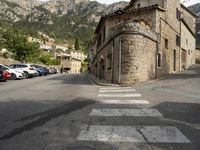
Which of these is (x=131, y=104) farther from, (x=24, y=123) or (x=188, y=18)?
(x=188, y=18)

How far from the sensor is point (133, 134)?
680 cm

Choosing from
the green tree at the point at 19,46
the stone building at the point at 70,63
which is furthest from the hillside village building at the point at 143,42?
the stone building at the point at 70,63

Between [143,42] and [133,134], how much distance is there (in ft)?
53.7

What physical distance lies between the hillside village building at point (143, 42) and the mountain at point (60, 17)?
111294mm

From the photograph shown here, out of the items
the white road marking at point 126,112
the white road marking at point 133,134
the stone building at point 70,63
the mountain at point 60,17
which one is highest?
the mountain at point 60,17

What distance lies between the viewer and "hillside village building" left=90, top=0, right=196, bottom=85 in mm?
21828

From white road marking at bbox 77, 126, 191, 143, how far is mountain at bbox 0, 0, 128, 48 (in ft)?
447

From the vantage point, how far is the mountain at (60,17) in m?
149

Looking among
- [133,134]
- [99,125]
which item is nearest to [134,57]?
[99,125]

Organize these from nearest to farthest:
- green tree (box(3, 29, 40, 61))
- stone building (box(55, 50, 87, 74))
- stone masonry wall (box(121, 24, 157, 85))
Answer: stone masonry wall (box(121, 24, 157, 85)) < green tree (box(3, 29, 40, 61)) < stone building (box(55, 50, 87, 74))

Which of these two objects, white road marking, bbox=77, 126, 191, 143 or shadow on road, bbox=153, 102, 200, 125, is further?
shadow on road, bbox=153, 102, 200, 125

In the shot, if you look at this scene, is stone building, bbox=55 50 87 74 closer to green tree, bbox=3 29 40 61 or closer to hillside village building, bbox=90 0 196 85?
green tree, bbox=3 29 40 61

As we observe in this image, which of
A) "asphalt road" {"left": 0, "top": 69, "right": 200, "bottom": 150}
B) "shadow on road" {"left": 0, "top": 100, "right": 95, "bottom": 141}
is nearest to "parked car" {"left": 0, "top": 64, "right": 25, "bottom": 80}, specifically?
"asphalt road" {"left": 0, "top": 69, "right": 200, "bottom": 150}

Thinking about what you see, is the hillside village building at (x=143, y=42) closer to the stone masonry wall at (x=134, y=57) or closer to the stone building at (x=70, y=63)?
the stone masonry wall at (x=134, y=57)
